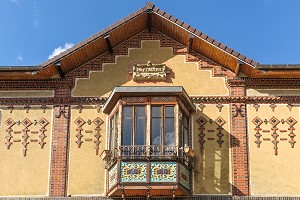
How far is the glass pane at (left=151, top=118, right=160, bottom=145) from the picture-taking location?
62.1ft

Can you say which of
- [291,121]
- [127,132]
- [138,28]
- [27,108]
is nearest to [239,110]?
[291,121]

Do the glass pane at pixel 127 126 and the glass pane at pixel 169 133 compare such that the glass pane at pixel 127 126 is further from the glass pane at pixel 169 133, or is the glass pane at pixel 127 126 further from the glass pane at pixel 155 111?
the glass pane at pixel 169 133

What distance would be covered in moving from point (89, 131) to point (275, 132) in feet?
20.3

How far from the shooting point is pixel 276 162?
19625 mm

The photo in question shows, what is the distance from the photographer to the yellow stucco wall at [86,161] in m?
19.6

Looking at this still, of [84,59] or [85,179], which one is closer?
[85,179]

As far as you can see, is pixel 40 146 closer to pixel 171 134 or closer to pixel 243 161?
pixel 171 134

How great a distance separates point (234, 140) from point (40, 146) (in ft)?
21.2

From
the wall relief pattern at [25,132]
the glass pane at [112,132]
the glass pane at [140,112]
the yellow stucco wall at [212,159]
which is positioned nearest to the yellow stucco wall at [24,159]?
the wall relief pattern at [25,132]

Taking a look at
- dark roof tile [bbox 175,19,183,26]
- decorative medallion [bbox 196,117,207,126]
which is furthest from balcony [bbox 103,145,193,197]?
dark roof tile [bbox 175,19,183,26]

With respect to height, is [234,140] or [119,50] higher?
[119,50]

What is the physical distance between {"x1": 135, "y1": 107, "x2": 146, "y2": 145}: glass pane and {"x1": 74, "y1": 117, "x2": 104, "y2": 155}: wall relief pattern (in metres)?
1.71

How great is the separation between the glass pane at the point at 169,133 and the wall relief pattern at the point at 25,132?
13.9ft

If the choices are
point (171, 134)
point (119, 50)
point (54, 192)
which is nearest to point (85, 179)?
point (54, 192)
